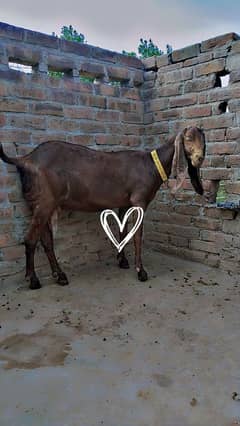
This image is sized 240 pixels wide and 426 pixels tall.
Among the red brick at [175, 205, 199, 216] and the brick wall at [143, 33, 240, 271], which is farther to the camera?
the red brick at [175, 205, 199, 216]

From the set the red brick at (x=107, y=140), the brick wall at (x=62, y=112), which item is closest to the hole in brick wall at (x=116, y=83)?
the brick wall at (x=62, y=112)

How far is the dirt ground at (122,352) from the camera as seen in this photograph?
4.71ft

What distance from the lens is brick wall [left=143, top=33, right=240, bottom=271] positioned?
3010 millimetres

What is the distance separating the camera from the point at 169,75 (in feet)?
11.3

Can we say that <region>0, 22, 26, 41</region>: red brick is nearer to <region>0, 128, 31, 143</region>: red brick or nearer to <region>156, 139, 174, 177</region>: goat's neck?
<region>0, 128, 31, 143</region>: red brick

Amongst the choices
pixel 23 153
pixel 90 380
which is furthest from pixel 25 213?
pixel 90 380

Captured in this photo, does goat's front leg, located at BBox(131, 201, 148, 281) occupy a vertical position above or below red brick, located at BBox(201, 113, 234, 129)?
below

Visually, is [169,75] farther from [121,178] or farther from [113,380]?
[113,380]

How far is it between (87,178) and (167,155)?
0.74m

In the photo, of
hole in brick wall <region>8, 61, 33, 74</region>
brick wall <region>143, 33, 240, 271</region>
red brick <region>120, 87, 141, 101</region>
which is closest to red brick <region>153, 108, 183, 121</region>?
brick wall <region>143, 33, 240, 271</region>

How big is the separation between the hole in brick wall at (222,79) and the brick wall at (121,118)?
0.01 meters

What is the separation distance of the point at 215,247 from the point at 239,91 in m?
1.42

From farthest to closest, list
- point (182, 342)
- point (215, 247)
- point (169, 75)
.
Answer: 1. point (169, 75)
2. point (215, 247)
3. point (182, 342)

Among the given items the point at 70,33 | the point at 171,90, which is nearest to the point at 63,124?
the point at 171,90
